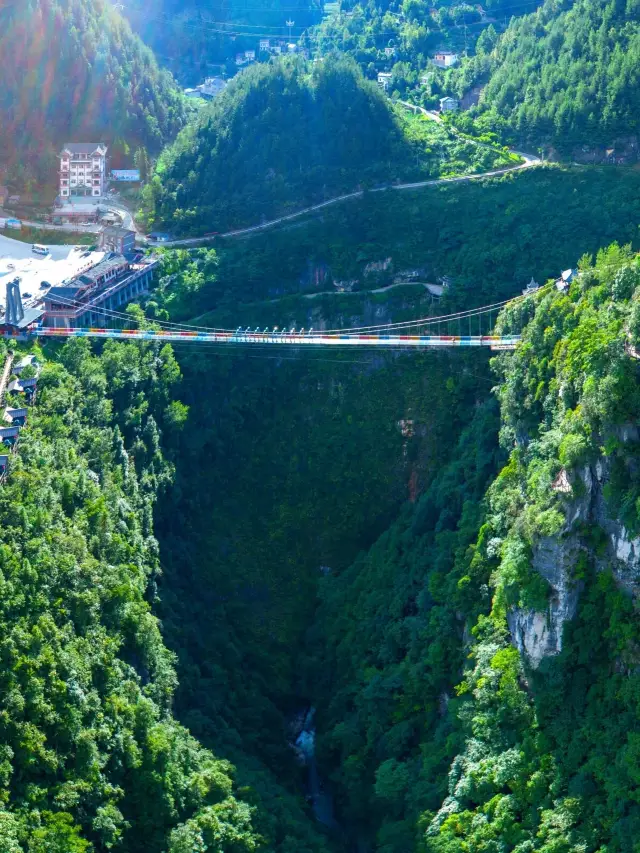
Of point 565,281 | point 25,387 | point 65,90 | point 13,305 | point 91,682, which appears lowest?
point 91,682

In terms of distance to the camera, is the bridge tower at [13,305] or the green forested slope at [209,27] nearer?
the bridge tower at [13,305]

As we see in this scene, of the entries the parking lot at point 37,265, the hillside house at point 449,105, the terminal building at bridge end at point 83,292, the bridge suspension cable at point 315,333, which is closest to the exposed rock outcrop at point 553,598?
the bridge suspension cable at point 315,333

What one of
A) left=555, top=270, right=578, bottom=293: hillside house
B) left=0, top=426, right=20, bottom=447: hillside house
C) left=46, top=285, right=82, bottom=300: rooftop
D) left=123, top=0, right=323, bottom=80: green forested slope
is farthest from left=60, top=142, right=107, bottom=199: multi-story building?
left=555, top=270, right=578, bottom=293: hillside house

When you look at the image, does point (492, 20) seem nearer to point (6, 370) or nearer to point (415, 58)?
point (415, 58)

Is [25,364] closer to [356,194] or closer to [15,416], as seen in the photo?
[15,416]

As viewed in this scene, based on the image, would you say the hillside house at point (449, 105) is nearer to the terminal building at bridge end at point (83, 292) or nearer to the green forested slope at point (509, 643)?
the terminal building at bridge end at point (83, 292)

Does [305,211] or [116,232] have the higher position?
[305,211]

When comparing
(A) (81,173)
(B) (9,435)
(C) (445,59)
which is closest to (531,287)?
(B) (9,435)
